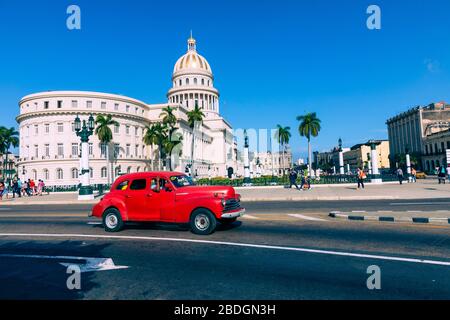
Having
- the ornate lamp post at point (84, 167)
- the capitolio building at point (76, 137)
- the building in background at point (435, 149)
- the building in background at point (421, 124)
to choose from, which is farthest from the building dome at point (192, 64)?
the ornate lamp post at point (84, 167)

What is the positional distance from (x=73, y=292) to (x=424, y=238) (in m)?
8.11

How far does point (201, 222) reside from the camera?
8.65 meters

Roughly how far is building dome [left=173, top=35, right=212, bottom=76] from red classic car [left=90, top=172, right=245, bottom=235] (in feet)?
324

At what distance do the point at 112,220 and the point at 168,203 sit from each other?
2.31 meters

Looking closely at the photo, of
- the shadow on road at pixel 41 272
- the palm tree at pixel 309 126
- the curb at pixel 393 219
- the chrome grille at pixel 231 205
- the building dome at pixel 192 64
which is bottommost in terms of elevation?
the curb at pixel 393 219

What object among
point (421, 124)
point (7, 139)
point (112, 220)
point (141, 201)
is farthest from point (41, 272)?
point (421, 124)

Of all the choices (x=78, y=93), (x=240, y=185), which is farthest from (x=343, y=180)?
(x=78, y=93)

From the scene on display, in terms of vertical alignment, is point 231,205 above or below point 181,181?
below

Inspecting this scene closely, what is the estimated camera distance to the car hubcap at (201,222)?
8549 millimetres

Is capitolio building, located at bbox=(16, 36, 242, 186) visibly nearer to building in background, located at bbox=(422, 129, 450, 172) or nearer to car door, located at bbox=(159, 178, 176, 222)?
car door, located at bbox=(159, 178, 176, 222)

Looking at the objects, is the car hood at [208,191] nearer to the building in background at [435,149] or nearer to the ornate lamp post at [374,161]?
the ornate lamp post at [374,161]

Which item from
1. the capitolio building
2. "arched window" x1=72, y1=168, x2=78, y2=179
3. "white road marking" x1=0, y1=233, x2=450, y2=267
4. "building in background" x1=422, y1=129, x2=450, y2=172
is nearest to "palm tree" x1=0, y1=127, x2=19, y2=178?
the capitolio building

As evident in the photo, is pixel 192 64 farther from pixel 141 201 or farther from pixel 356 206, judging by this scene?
pixel 141 201
